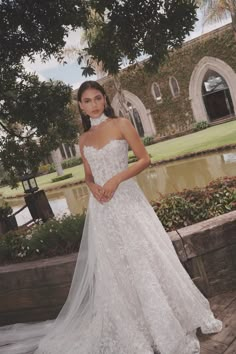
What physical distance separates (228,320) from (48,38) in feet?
14.3

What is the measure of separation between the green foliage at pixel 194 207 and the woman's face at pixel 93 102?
1412 millimetres

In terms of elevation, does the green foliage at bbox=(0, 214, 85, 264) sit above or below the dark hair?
below

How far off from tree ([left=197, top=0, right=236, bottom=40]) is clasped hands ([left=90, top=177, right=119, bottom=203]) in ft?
60.5

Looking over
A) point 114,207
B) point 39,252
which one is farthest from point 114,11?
point 39,252

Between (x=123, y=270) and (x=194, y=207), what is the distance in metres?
1.22

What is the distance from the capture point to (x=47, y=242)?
390 centimetres

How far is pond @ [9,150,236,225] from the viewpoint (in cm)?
1183

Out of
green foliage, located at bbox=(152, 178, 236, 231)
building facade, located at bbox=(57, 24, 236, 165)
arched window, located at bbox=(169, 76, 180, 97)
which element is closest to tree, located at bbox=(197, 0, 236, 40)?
building facade, located at bbox=(57, 24, 236, 165)

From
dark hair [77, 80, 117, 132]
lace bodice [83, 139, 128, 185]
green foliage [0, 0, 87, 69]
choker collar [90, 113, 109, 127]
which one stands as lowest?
lace bodice [83, 139, 128, 185]

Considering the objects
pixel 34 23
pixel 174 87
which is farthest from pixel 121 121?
pixel 174 87

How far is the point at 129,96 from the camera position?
33281 millimetres

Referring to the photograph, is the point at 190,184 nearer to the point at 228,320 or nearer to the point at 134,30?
the point at 134,30

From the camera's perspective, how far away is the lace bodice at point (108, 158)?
2.98 m

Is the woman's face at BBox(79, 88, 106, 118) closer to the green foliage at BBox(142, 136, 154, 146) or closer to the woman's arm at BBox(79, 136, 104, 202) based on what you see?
the woman's arm at BBox(79, 136, 104, 202)
